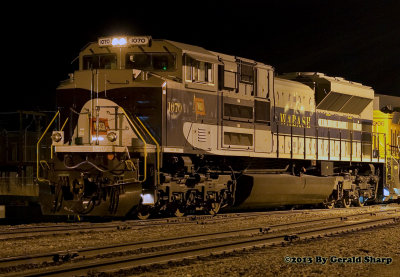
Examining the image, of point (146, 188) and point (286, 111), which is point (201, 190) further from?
point (286, 111)

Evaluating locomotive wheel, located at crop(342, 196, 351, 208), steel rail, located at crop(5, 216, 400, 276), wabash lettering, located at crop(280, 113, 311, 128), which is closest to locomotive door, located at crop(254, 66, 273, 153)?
wabash lettering, located at crop(280, 113, 311, 128)

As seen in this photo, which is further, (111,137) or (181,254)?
(111,137)

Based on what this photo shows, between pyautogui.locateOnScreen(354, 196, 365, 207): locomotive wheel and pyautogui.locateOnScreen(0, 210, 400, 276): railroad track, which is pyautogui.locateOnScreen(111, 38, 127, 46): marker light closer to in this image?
pyautogui.locateOnScreen(0, 210, 400, 276): railroad track

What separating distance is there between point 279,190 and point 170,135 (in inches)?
180

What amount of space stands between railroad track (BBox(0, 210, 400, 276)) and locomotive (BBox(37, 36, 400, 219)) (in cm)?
247

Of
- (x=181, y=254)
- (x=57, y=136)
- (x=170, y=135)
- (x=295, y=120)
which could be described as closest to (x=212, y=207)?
(x=170, y=135)

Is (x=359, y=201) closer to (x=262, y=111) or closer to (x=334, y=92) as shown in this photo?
(x=334, y=92)

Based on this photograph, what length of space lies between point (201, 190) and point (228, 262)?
599cm

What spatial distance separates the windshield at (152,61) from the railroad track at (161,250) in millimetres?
4248

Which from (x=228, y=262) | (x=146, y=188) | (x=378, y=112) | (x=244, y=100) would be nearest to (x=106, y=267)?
(x=228, y=262)

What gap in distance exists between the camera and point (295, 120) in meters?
18.1

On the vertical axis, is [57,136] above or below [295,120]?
below

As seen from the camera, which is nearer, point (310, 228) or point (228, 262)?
point (228, 262)

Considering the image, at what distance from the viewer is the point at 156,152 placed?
13211 millimetres
